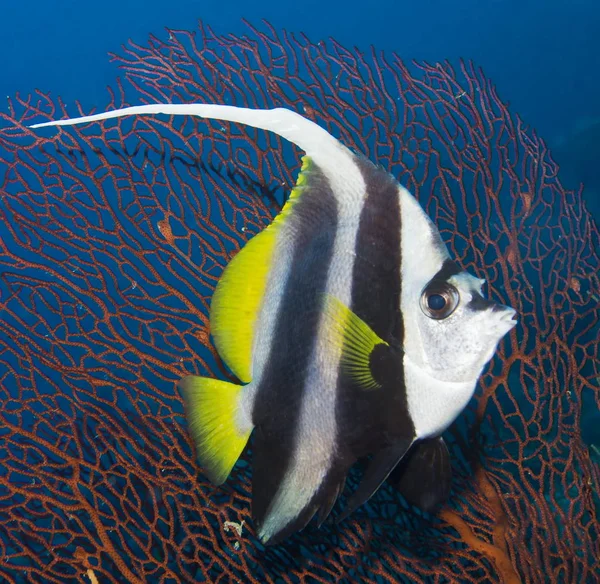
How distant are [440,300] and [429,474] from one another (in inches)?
18.3

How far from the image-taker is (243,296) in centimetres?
121

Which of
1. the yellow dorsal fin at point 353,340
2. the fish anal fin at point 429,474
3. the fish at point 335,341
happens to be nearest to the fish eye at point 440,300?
the fish at point 335,341

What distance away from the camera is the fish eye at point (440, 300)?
3.39 feet

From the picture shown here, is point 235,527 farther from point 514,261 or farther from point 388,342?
point 514,261

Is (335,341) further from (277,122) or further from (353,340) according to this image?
(277,122)

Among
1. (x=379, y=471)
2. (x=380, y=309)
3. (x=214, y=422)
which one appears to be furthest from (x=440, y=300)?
(x=214, y=422)

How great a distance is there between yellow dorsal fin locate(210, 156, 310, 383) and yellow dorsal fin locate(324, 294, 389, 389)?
20 centimetres

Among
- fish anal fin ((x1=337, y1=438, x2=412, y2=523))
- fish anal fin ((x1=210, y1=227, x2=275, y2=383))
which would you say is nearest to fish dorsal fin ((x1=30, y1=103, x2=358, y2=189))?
fish anal fin ((x1=210, y1=227, x2=275, y2=383))

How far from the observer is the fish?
3.42 feet

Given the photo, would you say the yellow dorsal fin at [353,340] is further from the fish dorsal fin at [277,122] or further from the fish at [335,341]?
the fish dorsal fin at [277,122]

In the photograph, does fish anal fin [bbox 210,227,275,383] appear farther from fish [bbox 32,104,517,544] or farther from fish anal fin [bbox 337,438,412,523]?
fish anal fin [bbox 337,438,412,523]

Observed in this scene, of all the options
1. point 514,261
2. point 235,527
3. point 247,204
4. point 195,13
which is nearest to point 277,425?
point 235,527

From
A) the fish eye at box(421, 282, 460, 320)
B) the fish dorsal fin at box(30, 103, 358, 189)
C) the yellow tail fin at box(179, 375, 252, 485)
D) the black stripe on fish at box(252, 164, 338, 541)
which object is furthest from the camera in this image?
the yellow tail fin at box(179, 375, 252, 485)

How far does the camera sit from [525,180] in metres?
3.11
